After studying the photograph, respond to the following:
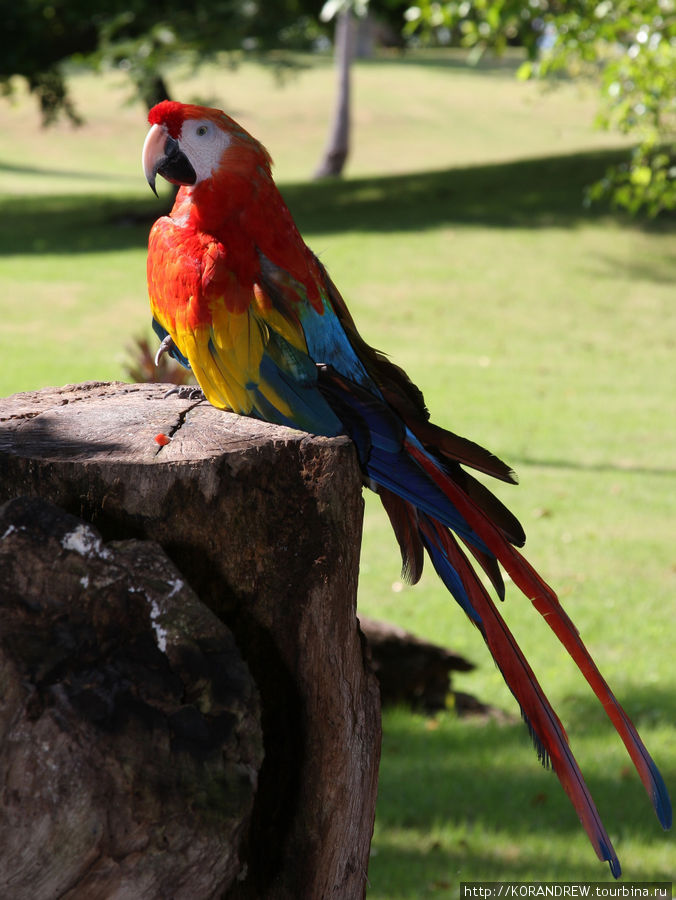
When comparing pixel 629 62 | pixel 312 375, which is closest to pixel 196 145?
pixel 312 375

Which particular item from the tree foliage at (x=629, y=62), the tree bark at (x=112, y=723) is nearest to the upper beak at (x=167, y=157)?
the tree bark at (x=112, y=723)

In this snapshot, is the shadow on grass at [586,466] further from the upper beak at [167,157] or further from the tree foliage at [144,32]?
the tree foliage at [144,32]

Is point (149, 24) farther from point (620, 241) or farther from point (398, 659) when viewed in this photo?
point (398, 659)

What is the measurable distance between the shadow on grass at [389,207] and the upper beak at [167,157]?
478 inches

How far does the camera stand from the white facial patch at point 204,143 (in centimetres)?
215

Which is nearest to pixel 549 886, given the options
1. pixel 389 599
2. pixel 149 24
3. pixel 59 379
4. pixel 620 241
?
pixel 389 599

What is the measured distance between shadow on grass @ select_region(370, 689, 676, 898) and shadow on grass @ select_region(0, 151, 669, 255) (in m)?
11.1

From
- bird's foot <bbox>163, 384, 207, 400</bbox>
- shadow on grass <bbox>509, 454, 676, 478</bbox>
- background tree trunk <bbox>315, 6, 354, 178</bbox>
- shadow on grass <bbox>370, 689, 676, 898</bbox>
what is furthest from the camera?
background tree trunk <bbox>315, 6, 354, 178</bbox>

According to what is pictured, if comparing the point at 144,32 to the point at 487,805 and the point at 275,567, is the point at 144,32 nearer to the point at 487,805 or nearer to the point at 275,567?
the point at 487,805

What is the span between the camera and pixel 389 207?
15867mm

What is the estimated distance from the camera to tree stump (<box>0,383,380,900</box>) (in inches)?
63.9

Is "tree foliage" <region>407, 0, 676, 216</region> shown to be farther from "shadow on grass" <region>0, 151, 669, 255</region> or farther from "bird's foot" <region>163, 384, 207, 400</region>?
"shadow on grass" <region>0, 151, 669, 255</region>

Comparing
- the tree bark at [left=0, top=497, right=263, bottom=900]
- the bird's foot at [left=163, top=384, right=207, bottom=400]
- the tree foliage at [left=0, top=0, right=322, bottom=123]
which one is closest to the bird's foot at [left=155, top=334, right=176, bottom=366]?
the bird's foot at [left=163, top=384, right=207, bottom=400]

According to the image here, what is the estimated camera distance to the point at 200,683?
1.46 m
